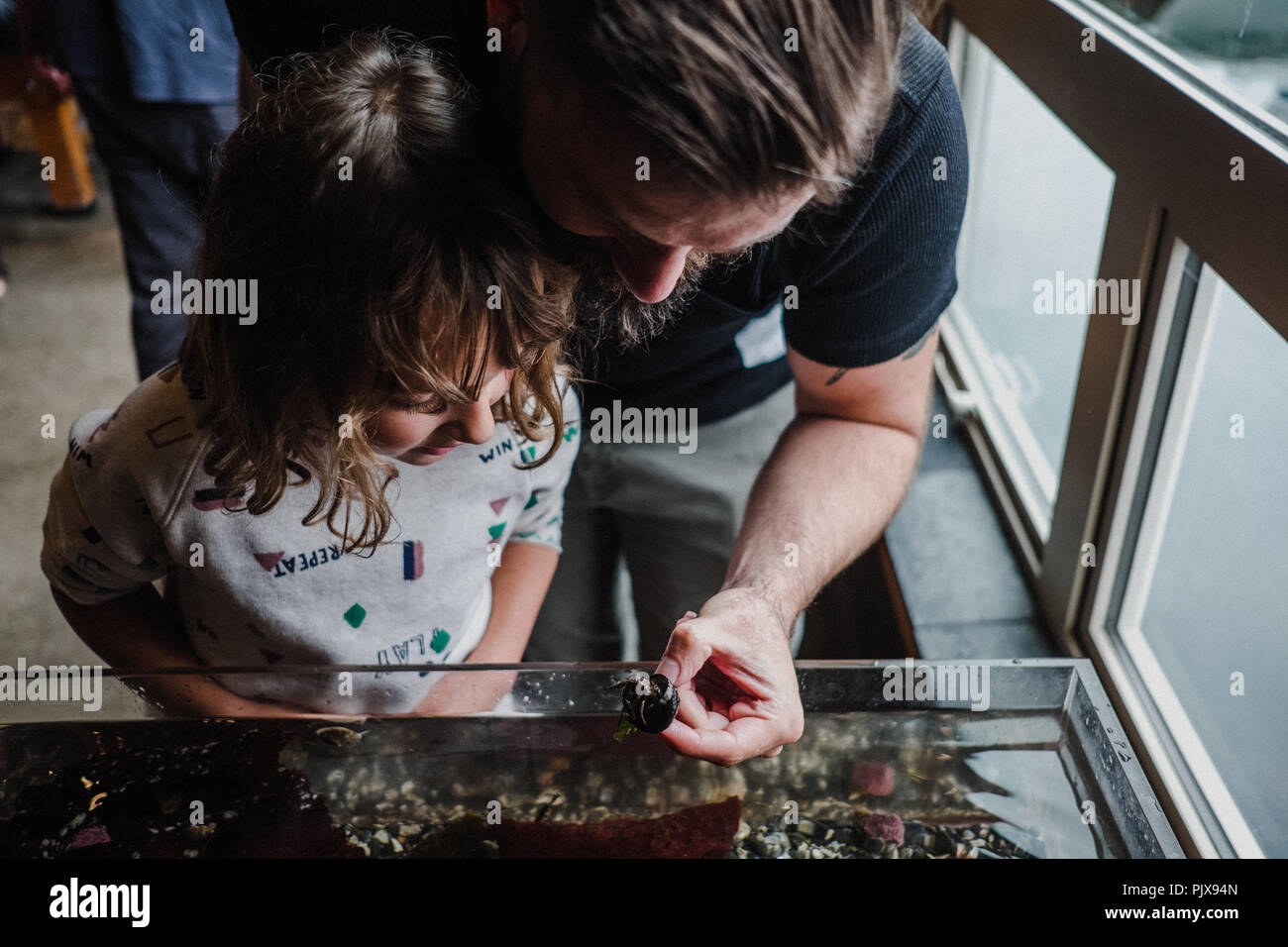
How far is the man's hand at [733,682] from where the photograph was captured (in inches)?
30.2

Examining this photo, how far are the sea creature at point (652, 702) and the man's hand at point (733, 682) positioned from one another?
1cm

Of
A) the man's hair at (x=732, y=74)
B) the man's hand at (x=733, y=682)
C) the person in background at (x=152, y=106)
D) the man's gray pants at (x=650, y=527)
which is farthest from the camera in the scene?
the person in background at (x=152, y=106)

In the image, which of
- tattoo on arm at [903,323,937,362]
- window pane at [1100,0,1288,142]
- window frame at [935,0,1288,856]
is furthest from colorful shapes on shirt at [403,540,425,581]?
window pane at [1100,0,1288,142]

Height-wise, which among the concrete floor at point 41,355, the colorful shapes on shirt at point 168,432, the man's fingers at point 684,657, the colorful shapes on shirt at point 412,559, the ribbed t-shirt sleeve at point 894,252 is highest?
the ribbed t-shirt sleeve at point 894,252

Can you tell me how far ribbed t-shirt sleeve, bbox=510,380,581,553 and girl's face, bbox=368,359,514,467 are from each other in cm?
21

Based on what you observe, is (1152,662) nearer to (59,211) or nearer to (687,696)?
(687,696)

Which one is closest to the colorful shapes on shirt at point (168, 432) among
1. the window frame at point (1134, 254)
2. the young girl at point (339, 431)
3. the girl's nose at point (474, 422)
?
the young girl at point (339, 431)

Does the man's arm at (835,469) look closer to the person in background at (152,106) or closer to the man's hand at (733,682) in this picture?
the man's hand at (733,682)

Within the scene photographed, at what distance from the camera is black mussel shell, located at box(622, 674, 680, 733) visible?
744 mm

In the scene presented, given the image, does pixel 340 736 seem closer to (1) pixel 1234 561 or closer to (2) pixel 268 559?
(2) pixel 268 559

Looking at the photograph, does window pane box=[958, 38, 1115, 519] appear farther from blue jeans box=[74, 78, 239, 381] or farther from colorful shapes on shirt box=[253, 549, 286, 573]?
blue jeans box=[74, 78, 239, 381]

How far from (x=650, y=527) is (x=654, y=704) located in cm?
61

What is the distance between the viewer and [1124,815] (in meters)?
0.78

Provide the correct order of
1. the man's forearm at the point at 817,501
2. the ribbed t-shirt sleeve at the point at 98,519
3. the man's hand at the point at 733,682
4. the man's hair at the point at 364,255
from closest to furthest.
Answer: the man's hair at the point at 364,255
the man's hand at the point at 733,682
the ribbed t-shirt sleeve at the point at 98,519
the man's forearm at the point at 817,501
